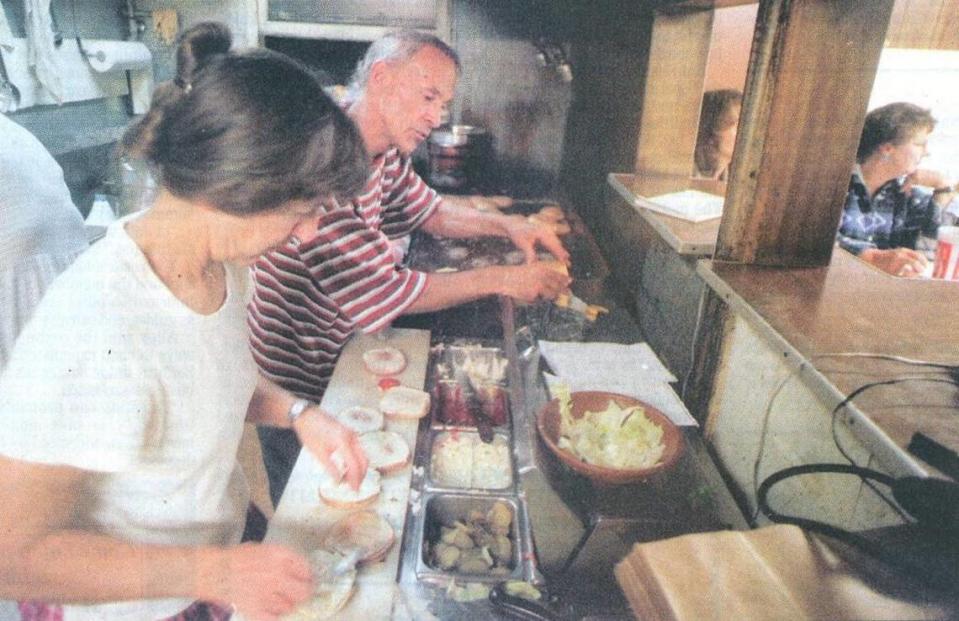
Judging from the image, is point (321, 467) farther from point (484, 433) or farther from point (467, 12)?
point (467, 12)

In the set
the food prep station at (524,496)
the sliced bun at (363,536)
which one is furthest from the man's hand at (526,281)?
the sliced bun at (363,536)

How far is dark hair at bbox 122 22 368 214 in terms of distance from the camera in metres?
1.16

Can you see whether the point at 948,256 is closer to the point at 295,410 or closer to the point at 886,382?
the point at 886,382

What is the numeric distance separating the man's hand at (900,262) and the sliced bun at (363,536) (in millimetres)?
2359

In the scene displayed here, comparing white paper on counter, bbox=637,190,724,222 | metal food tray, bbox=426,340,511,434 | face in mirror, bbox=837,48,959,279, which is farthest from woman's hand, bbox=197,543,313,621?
face in mirror, bbox=837,48,959,279

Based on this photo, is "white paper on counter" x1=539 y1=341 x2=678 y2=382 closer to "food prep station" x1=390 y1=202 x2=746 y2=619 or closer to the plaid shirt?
"food prep station" x1=390 y1=202 x2=746 y2=619

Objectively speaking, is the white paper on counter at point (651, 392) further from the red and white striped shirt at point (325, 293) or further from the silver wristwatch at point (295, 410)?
the silver wristwatch at point (295, 410)

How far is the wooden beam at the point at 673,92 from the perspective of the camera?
117 inches

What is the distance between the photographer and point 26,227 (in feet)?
7.75

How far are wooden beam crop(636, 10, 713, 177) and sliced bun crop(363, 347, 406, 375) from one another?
1604mm

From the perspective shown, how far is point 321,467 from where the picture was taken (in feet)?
6.07

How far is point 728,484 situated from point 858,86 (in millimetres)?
1195

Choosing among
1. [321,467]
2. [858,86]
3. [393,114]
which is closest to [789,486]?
[858,86]

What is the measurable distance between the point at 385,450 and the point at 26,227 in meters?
1.72
